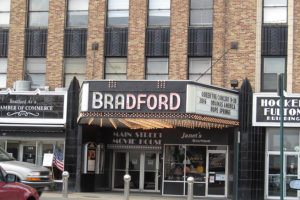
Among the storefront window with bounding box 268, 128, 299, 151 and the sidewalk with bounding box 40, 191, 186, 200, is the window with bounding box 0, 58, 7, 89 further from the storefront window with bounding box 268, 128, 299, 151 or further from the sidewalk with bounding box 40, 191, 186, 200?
the storefront window with bounding box 268, 128, 299, 151

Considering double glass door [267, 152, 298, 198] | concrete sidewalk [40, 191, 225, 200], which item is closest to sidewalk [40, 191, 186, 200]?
concrete sidewalk [40, 191, 225, 200]

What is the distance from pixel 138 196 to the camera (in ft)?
80.5

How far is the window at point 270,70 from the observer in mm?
25047

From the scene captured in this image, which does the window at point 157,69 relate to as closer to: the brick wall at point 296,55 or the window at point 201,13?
the window at point 201,13

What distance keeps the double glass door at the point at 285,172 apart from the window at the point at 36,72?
37.2 feet

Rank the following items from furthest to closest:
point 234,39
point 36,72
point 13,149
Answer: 1. point 36,72
2. point 13,149
3. point 234,39

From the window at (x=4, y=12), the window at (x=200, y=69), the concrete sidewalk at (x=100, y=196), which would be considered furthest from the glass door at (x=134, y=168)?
the window at (x=4, y=12)

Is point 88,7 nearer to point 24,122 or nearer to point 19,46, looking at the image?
point 19,46

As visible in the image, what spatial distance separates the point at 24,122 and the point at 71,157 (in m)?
2.82

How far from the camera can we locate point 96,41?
26172mm

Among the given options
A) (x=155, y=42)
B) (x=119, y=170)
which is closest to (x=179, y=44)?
(x=155, y=42)

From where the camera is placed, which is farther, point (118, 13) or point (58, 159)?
point (118, 13)

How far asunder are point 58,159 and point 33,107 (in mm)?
2654

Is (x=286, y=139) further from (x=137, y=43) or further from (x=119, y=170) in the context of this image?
(x=119, y=170)
